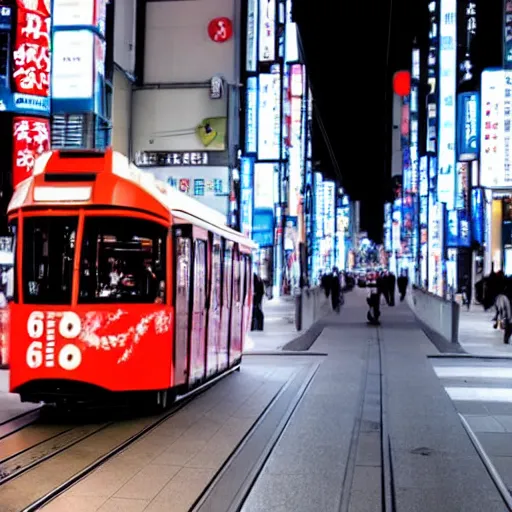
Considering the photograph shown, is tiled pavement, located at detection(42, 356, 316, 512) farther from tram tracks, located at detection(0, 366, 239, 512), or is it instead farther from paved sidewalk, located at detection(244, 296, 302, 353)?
paved sidewalk, located at detection(244, 296, 302, 353)

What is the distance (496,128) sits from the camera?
29.7 m

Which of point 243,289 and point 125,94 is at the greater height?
point 125,94

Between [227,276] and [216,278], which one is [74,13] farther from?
[216,278]

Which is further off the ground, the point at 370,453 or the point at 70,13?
the point at 70,13

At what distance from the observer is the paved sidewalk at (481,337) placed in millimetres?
18453

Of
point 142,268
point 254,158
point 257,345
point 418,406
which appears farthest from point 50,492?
point 254,158

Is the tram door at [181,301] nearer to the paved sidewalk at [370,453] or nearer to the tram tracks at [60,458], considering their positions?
the tram tracks at [60,458]

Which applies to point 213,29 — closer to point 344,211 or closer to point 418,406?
point 418,406

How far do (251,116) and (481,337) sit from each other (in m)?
18.4

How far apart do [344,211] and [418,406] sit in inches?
4063

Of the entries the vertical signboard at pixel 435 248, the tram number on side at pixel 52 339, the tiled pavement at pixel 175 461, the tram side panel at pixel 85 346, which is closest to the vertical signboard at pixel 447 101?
the vertical signboard at pixel 435 248

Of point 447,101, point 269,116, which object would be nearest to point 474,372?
point 269,116

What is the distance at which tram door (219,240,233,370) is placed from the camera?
1295 centimetres

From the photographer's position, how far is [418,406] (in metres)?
11.1
